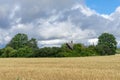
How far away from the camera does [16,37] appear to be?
12331 cm

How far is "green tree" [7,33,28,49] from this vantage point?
120m

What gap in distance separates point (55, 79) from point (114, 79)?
3.00m

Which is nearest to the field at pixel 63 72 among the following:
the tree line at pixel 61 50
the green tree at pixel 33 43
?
the tree line at pixel 61 50

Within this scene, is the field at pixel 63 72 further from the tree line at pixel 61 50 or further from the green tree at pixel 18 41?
the green tree at pixel 18 41

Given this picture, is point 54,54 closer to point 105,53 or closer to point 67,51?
point 67,51

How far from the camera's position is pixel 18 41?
121812 millimetres

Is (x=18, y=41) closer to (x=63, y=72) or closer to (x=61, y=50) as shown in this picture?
(x=61, y=50)

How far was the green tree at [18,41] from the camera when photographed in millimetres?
119900

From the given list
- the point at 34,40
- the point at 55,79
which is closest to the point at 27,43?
the point at 34,40

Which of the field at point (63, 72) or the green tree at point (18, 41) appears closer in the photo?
the field at point (63, 72)

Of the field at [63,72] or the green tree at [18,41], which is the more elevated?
the green tree at [18,41]

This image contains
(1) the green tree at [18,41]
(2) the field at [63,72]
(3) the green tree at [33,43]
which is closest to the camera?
(2) the field at [63,72]

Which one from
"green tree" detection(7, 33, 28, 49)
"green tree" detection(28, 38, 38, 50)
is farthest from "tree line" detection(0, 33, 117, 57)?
"green tree" detection(28, 38, 38, 50)

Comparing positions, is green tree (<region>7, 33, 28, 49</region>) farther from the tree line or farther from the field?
the field
